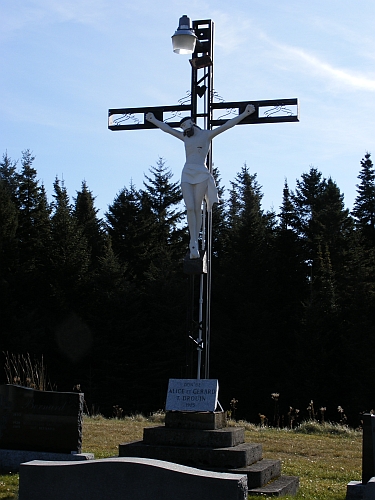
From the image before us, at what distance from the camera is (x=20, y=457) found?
8227 millimetres

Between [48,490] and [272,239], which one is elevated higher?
[272,239]

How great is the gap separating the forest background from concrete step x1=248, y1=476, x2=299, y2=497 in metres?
20.4

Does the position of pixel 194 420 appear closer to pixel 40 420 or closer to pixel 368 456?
pixel 368 456

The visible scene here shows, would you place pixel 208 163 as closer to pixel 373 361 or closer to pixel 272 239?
pixel 373 361

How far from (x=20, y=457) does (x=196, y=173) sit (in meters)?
4.10

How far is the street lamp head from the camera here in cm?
809

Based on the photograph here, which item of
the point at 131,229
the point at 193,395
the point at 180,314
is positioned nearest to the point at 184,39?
the point at 193,395

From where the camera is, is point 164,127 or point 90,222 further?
point 90,222

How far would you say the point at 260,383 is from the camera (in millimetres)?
29641

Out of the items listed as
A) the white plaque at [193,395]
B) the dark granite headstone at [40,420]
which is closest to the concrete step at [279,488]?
the white plaque at [193,395]

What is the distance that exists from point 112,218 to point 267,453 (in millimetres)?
28319

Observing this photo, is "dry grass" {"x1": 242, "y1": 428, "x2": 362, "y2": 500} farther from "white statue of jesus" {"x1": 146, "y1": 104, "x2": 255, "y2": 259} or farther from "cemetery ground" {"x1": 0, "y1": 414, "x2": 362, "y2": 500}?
"white statue of jesus" {"x1": 146, "y1": 104, "x2": 255, "y2": 259}

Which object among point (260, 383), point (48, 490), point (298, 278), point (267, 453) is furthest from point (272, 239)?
point (48, 490)

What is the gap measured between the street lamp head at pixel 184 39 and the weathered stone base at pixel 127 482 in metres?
5.64
